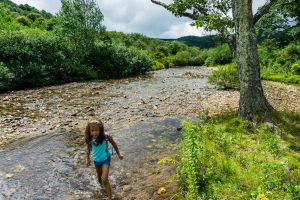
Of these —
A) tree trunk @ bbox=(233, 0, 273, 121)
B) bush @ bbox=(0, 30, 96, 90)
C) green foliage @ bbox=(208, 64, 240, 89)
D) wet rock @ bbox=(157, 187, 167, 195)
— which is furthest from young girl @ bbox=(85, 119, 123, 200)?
bush @ bbox=(0, 30, 96, 90)

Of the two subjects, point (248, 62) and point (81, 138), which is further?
point (81, 138)

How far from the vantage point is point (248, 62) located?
1005 cm

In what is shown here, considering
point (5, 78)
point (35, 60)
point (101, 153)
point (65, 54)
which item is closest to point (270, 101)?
point (101, 153)

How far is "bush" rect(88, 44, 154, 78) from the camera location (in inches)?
1366

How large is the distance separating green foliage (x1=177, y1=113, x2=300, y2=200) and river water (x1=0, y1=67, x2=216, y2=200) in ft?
2.84

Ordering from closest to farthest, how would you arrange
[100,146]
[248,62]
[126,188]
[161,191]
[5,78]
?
[161,191] → [100,146] → [126,188] → [248,62] → [5,78]

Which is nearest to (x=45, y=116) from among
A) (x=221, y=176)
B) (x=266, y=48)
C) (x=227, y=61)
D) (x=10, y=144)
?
(x=10, y=144)

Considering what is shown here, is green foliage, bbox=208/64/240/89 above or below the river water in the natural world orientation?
above

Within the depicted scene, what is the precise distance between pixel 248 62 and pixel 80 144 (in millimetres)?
5983

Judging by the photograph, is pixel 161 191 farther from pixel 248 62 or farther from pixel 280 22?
pixel 280 22

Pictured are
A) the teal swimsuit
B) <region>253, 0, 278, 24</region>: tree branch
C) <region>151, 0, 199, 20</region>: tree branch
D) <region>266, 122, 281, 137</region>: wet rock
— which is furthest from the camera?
<region>151, 0, 199, 20</region>: tree branch

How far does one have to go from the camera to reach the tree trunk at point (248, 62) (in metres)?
9.98

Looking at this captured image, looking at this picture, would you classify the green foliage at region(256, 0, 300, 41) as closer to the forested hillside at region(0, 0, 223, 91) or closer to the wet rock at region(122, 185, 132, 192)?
the forested hillside at region(0, 0, 223, 91)

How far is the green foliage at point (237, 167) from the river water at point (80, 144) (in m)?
0.86
